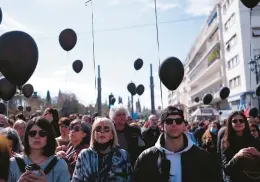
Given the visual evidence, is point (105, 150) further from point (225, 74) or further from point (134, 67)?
point (225, 74)

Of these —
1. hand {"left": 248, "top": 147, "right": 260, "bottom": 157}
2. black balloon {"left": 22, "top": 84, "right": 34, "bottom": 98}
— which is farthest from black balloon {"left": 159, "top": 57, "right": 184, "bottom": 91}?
black balloon {"left": 22, "top": 84, "right": 34, "bottom": 98}

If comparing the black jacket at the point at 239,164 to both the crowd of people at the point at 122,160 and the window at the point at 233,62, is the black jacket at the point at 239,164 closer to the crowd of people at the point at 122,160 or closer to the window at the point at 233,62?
the crowd of people at the point at 122,160

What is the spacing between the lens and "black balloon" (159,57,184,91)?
21.4ft

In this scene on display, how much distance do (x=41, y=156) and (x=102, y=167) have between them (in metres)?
0.58

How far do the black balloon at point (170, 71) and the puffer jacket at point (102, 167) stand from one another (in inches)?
139

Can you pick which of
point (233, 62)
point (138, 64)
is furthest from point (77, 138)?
point (233, 62)

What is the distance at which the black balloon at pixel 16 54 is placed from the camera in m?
4.42

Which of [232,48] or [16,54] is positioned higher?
[232,48]

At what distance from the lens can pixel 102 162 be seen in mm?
3143

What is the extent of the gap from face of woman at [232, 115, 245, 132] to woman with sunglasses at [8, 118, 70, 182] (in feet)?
7.81

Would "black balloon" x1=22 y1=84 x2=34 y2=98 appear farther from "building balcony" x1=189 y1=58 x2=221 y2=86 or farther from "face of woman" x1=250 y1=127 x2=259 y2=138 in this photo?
"building balcony" x1=189 y1=58 x2=221 y2=86

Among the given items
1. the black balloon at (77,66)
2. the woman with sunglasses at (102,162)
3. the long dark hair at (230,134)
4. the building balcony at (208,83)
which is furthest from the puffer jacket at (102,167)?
the building balcony at (208,83)

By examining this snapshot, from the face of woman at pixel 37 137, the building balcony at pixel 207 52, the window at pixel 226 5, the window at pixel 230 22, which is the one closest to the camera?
the face of woman at pixel 37 137

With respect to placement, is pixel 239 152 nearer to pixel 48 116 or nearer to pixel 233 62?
pixel 48 116
